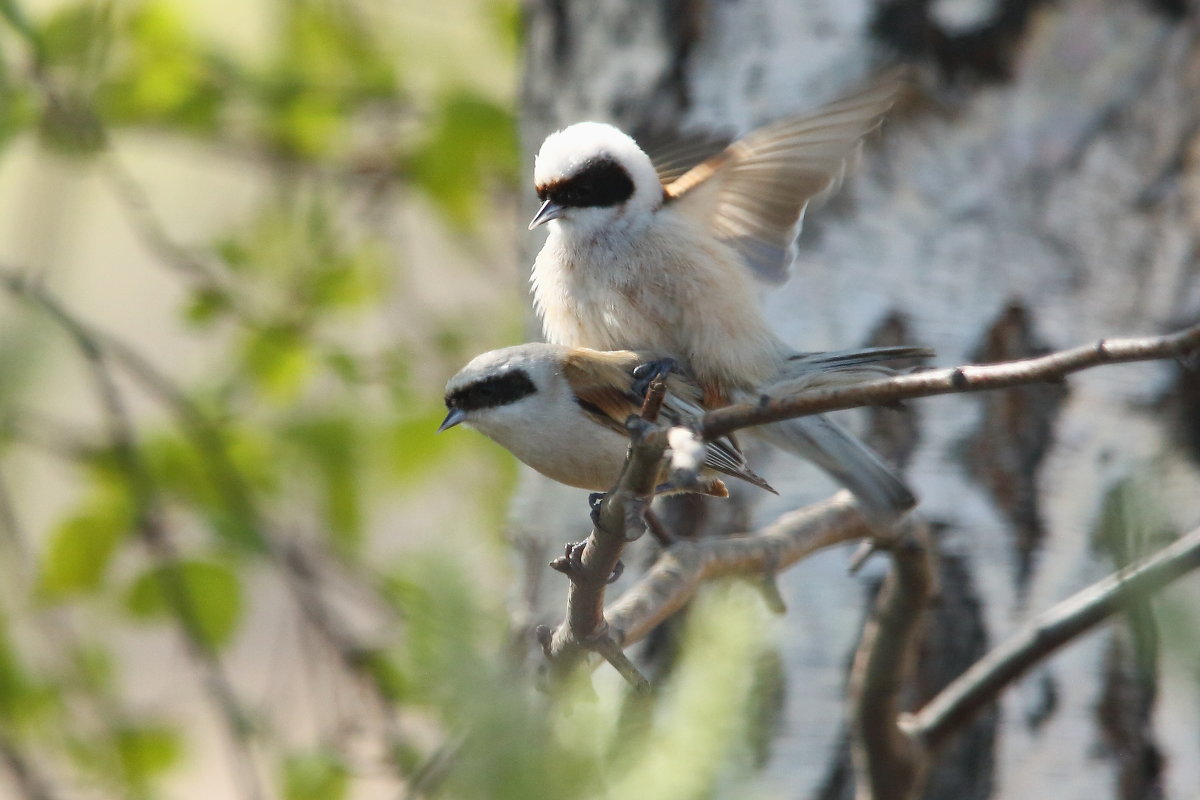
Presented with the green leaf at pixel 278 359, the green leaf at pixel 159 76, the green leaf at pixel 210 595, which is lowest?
the green leaf at pixel 210 595

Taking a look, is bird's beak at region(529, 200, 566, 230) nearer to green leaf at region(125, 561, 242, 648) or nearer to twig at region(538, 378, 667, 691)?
twig at region(538, 378, 667, 691)

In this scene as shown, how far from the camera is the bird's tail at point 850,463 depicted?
1.41 m

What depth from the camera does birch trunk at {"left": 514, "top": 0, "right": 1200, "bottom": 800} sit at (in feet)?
5.89

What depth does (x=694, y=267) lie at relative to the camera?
1.55 metres

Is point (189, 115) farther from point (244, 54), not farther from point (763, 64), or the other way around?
point (763, 64)

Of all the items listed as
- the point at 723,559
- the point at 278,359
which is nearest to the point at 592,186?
the point at 723,559

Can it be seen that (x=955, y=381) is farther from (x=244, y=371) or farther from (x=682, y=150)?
(x=244, y=371)

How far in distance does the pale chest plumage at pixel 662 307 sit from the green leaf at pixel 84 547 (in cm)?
148

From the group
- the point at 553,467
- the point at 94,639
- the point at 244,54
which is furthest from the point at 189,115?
the point at 553,467

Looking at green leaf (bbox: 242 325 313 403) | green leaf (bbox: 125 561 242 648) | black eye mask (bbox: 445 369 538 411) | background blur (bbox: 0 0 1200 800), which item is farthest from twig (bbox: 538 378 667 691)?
green leaf (bbox: 242 325 313 403)

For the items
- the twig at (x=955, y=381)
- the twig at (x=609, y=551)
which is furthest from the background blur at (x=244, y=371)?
the twig at (x=955, y=381)

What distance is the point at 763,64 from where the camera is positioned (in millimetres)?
2010

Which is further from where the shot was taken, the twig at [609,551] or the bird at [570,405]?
the bird at [570,405]

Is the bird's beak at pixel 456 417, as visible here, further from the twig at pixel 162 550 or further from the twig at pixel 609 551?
the twig at pixel 162 550
